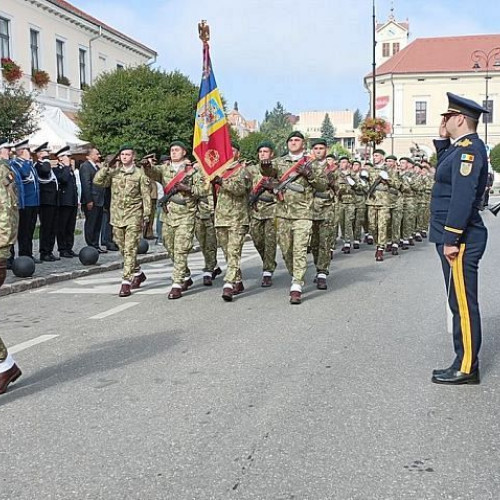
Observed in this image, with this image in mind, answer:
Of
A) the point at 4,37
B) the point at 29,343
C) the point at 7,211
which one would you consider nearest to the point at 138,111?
the point at 4,37

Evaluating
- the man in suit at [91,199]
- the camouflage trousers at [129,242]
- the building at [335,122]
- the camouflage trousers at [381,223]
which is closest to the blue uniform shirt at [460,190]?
the camouflage trousers at [129,242]

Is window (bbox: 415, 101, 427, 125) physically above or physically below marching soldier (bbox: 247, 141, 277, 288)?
above

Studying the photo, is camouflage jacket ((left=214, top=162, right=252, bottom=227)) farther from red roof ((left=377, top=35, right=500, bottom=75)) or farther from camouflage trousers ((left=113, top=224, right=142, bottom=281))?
red roof ((left=377, top=35, right=500, bottom=75))

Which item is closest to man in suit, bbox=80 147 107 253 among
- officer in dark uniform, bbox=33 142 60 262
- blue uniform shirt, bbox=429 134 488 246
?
officer in dark uniform, bbox=33 142 60 262

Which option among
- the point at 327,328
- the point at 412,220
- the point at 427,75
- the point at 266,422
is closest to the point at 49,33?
the point at 412,220

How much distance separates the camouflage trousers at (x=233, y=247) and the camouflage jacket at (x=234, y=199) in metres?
0.08

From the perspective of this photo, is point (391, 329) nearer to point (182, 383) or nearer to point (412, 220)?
point (182, 383)

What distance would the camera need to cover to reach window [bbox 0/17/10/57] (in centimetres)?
3077

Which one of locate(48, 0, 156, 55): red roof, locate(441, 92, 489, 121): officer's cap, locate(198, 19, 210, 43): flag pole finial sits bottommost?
locate(441, 92, 489, 121): officer's cap

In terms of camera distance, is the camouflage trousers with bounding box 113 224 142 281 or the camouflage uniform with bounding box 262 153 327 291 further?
the camouflage trousers with bounding box 113 224 142 281

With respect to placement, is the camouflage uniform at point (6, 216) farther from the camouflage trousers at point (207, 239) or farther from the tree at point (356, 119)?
the tree at point (356, 119)

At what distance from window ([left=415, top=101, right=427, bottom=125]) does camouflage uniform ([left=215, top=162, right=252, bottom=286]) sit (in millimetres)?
72467

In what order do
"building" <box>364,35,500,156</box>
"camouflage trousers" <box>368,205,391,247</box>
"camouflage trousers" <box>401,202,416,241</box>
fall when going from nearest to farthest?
"camouflage trousers" <box>368,205,391,247</box> → "camouflage trousers" <box>401,202,416,241</box> → "building" <box>364,35,500,156</box>

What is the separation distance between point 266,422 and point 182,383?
1046mm
